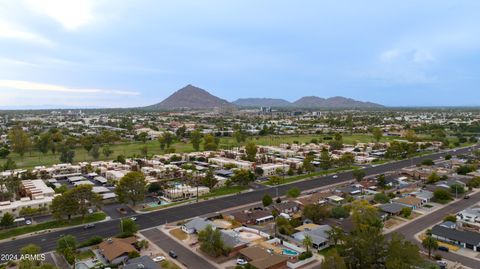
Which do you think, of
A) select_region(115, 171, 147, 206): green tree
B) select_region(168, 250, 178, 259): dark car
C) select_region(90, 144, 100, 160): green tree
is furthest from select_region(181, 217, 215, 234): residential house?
select_region(90, 144, 100, 160): green tree

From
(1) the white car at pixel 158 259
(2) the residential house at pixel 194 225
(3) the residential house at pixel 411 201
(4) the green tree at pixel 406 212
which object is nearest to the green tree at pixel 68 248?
(1) the white car at pixel 158 259

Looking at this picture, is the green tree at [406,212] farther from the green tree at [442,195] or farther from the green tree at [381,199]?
the green tree at [442,195]

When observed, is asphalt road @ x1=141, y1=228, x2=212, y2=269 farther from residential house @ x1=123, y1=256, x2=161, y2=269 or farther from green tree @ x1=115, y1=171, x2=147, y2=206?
green tree @ x1=115, y1=171, x2=147, y2=206

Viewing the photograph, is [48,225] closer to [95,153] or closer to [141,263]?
Answer: [141,263]

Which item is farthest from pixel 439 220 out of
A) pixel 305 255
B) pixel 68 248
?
pixel 68 248

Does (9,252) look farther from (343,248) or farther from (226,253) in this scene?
(343,248)
